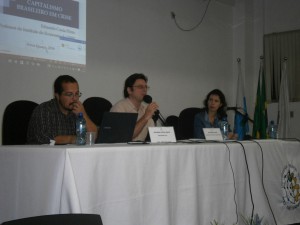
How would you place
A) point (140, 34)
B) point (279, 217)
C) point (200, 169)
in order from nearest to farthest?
1. point (200, 169)
2. point (279, 217)
3. point (140, 34)

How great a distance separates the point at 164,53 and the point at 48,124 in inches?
96.6

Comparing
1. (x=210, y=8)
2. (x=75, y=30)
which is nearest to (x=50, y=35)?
(x=75, y=30)

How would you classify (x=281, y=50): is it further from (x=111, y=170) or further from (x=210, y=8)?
(x=111, y=170)

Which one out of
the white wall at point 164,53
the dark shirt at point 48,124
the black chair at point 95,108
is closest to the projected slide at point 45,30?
the white wall at point 164,53

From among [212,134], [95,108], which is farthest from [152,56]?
[212,134]

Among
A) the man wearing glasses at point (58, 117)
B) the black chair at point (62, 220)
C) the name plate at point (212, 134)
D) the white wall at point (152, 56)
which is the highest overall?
the white wall at point (152, 56)

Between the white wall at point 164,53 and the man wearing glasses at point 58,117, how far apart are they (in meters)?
0.81

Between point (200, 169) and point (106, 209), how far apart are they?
0.61m

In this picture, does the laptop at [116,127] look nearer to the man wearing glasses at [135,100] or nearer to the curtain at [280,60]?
the man wearing glasses at [135,100]

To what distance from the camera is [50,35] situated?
10.8ft

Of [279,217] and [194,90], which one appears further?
[194,90]

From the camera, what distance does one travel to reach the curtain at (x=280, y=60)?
16.7 feet

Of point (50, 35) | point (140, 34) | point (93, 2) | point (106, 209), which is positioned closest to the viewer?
point (106, 209)

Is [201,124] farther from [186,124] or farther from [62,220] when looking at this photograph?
[62,220]
